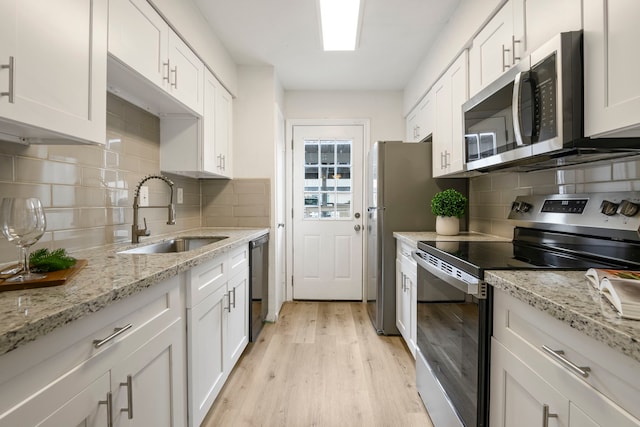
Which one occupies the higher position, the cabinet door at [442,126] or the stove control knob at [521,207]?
the cabinet door at [442,126]

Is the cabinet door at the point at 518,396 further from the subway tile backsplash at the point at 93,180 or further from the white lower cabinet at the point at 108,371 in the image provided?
the subway tile backsplash at the point at 93,180

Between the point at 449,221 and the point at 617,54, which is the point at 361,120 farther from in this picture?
the point at 617,54

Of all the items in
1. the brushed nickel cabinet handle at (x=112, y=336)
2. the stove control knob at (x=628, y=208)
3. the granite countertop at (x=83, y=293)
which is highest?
the stove control knob at (x=628, y=208)

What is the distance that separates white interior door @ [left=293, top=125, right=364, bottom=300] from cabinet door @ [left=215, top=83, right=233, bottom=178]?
928 mm

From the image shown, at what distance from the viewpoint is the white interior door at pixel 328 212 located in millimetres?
3742

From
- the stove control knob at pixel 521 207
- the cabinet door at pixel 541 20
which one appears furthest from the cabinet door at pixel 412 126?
the cabinet door at pixel 541 20

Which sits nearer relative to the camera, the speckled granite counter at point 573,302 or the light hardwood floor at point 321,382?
the speckled granite counter at point 573,302

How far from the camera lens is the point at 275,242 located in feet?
10.3

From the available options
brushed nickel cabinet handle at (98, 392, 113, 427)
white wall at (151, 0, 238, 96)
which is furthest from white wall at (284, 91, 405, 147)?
brushed nickel cabinet handle at (98, 392, 113, 427)

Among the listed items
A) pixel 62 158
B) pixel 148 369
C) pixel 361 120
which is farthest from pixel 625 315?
pixel 361 120

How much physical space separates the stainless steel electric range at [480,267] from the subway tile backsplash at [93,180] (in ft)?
5.48

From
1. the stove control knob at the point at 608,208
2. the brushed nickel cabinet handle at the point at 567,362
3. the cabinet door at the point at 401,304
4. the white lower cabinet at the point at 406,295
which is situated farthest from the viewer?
the cabinet door at the point at 401,304

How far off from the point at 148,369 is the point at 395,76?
10.6ft

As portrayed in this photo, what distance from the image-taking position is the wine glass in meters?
0.90
